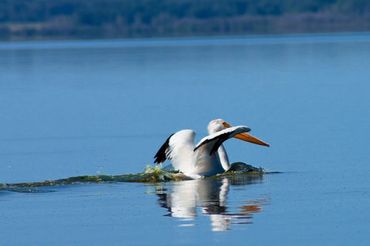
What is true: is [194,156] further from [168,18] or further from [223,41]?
[168,18]

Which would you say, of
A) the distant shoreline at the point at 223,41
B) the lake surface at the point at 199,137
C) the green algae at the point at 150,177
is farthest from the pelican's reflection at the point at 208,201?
the distant shoreline at the point at 223,41

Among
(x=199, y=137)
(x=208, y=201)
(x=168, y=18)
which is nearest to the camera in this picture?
(x=208, y=201)

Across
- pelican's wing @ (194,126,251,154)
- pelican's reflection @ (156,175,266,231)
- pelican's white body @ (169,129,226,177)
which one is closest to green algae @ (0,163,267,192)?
pelican's white body @ (169,129,226,177)

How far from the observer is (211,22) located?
107312 mm

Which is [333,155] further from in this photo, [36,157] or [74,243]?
[74,243]

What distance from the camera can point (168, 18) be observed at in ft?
356

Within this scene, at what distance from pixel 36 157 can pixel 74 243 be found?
7.06 m

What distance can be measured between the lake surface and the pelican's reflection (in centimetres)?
2

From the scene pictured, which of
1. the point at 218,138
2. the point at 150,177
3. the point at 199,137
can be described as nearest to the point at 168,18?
the point at 199,137

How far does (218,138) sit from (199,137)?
4.61m

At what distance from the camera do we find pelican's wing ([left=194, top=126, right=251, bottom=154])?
637 inches

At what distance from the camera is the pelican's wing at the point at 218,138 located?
1619 centimetres

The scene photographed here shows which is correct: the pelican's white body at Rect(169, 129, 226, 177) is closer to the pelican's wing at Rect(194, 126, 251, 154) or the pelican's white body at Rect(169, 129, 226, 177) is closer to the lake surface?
the pelican's wing at Rect(194, 126, 251, 154)

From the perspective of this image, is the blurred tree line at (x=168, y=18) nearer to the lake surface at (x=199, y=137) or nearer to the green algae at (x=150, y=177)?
the lake surface at (x=199, y=137)
